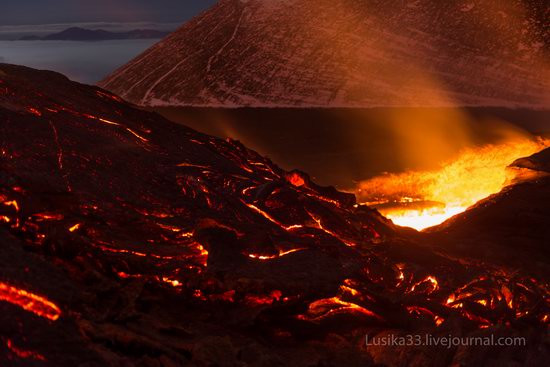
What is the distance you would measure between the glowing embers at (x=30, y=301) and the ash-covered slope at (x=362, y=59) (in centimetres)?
661

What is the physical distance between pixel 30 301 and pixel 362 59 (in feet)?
25.5

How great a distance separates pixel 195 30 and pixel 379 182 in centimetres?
671

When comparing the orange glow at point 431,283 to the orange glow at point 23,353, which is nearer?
the orange glow at point 23,353

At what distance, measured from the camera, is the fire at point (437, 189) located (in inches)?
194

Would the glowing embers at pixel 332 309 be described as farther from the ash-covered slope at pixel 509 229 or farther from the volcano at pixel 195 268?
the ash-covered slope at pixel 509 229

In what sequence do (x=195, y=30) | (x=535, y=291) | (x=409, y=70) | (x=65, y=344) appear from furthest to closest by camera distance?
(x=195, y=30) → (x=409, y=70) → (x=535, y=291) → (x=65, y=344)

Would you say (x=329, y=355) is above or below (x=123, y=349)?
below

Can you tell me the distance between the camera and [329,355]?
2652 mm

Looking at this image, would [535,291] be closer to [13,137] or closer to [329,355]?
[329,355]

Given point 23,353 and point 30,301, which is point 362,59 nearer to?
point 30,301

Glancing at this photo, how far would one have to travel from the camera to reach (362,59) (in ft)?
30.4

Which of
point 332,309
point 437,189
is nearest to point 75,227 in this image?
point 332,309

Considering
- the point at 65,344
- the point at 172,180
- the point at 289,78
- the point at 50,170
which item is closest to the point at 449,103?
the point at 289,78

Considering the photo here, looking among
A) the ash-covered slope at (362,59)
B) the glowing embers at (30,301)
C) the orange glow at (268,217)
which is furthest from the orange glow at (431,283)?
the ash-covered slope at (362,59)
